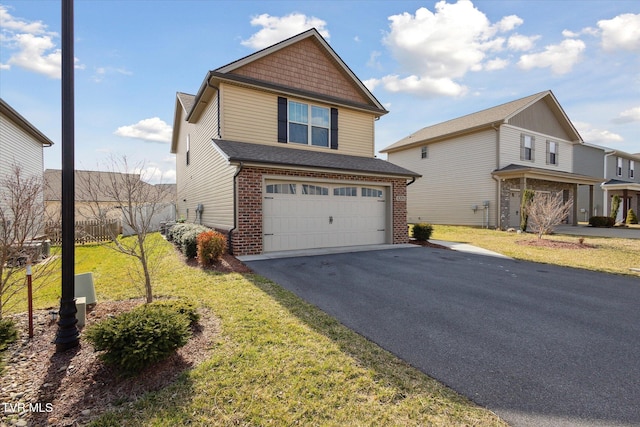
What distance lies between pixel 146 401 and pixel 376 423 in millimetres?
1921

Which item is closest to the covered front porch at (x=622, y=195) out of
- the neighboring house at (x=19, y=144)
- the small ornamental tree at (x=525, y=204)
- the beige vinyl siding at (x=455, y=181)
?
the beige vinyl siding at (x=455, y=181)

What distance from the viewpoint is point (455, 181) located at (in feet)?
66.9

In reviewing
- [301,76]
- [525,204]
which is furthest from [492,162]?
[301,76]

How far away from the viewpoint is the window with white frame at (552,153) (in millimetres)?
21391

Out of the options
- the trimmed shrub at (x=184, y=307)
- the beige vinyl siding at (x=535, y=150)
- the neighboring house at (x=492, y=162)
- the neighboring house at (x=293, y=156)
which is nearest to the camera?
the trimmed shrub at (x=184, y=307)

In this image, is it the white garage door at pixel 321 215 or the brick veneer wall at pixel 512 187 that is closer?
the white garage door at pixel 321 215

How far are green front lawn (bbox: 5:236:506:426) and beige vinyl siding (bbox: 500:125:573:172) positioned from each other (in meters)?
18.8

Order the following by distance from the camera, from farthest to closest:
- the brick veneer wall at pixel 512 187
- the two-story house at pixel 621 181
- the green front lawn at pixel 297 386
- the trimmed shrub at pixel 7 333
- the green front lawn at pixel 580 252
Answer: the two-story house at pixel 621 181
the brick veneer wall at pixel 512 187
the green front lawn at pixel 580 252
the trimmed shrub at pixel 7 333
the green front lawn at pixel 297 386

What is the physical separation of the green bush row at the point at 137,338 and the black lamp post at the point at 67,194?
70 centimetres

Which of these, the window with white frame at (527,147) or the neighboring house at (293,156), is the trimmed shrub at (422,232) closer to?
the neighboring house at (293,156)

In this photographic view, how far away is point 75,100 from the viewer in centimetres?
352

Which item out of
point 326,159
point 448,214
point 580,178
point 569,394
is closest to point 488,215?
point 448,214

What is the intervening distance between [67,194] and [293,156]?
24.2ft

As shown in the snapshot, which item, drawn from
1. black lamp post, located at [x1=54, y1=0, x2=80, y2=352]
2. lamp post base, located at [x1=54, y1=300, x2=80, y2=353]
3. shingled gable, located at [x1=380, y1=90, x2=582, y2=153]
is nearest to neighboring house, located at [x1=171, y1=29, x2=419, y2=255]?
black lamp post, located at [x1=54, y1=0, x2=80, y2=352]
